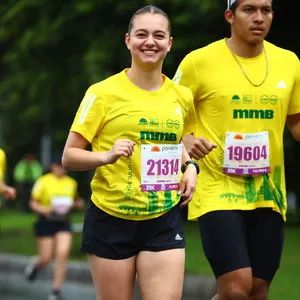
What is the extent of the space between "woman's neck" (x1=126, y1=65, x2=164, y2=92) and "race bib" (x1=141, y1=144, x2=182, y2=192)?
329 mm

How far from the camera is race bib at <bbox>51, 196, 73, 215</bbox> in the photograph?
54.4ft

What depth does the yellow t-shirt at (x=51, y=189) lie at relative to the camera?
1680cm

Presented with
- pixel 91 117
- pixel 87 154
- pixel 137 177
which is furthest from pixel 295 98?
pixel 87 154

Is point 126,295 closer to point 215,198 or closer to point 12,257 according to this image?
point 215,198

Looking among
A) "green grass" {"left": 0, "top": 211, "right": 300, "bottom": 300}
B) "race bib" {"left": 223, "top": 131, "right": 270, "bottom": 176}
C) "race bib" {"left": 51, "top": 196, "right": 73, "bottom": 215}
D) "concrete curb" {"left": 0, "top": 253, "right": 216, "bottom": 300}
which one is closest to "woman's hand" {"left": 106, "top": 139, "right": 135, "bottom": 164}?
"race bib" {"left": 223, "top": 131, "right": 270, "bottom": 176}

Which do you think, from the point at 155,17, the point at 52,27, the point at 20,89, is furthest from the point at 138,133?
the point at 20,89

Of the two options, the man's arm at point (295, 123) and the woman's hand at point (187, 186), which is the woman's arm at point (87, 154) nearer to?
the woman's hand at point (187, 186)

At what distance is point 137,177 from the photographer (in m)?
6.68

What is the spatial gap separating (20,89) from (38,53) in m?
0.96

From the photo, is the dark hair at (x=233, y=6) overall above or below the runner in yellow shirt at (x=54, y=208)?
above

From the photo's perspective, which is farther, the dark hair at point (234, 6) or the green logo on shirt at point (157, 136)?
the dark hair at point (234, 6)

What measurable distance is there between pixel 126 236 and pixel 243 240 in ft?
3.32

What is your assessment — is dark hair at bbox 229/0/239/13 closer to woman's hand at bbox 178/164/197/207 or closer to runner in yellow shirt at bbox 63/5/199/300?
runner in yellow shirt at bbox 63/5/199/300

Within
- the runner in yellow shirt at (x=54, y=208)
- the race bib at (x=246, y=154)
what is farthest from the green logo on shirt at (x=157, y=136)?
the runner in yellow shirt at (x=54, y=208)
